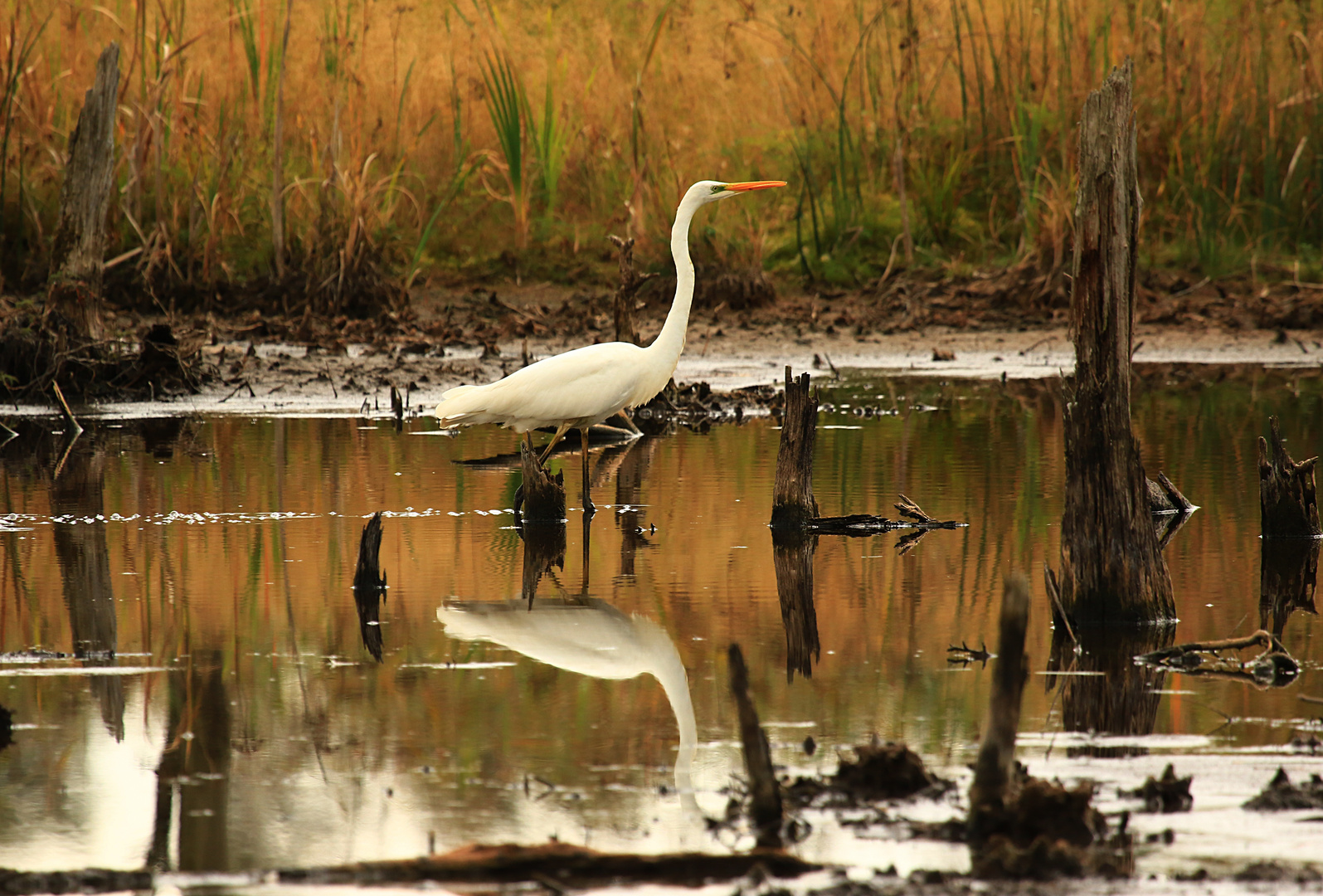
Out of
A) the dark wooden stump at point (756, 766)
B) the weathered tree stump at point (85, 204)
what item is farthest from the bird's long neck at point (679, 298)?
the dark wooden stump at point (756, 766)

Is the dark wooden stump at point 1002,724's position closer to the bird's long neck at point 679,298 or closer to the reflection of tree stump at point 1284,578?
the reflection of tree stump at point 1284,578

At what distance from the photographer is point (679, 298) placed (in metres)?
7.84

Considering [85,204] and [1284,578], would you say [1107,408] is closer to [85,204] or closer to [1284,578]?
[1284,578]

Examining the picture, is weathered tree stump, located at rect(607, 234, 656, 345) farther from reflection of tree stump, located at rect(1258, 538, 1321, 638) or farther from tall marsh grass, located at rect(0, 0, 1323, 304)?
reflection of tree stump, located at rect(1258, 538, 1321, 638)

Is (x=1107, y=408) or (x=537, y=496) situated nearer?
(x=1107, y=408)

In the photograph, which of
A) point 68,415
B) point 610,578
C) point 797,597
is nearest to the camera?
point 797,597

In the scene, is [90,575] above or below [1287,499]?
below

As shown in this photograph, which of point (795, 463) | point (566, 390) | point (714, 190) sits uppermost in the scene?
point (714, 190)

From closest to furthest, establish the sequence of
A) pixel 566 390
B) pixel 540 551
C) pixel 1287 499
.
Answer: pixel 1287 499, pixel 540 551, pixel 566 390

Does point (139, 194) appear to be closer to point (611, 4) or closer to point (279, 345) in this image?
point (279, 345)

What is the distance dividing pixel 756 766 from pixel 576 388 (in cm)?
432

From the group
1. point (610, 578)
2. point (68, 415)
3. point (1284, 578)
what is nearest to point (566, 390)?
point (610, 578)

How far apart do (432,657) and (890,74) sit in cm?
1165

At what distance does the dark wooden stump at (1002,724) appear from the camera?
Result: 3.17 metres
